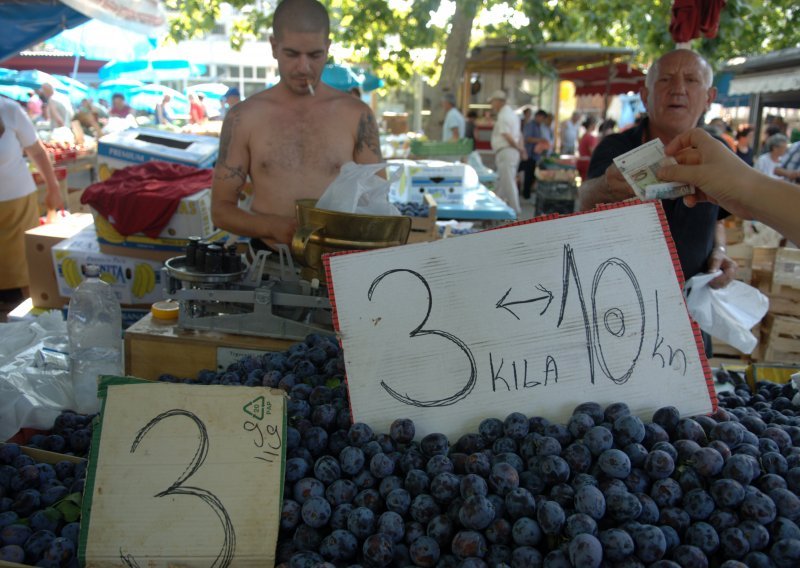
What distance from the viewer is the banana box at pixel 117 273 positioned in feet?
11.0

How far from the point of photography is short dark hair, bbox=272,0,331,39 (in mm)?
2439

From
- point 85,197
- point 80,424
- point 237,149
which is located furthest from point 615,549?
point 85,197

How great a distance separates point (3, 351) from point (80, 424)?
79 centimetres

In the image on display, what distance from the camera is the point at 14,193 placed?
4.11m

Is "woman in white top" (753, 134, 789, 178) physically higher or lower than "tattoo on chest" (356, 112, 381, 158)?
lower

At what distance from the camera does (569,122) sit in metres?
16.8

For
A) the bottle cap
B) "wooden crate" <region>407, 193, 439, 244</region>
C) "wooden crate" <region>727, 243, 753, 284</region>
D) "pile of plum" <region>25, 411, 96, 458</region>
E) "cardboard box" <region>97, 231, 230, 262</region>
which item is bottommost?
"wooden crate" <region>727, 243, 753, 284</region>

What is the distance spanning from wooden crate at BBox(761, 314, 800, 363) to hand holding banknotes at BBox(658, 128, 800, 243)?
2955 millimetres

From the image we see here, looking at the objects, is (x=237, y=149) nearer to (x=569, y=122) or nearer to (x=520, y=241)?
(x=520, y=241)

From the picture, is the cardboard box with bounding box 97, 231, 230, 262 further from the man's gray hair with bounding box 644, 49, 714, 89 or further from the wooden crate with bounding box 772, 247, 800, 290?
the wooden crate with bounding box 772, 247, 800, 290

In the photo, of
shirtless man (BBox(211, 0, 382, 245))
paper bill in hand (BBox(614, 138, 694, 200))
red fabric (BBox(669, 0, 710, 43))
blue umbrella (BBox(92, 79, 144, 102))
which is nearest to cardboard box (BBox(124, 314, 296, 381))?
shirtless man (BBox(211, 0, 382, 245))

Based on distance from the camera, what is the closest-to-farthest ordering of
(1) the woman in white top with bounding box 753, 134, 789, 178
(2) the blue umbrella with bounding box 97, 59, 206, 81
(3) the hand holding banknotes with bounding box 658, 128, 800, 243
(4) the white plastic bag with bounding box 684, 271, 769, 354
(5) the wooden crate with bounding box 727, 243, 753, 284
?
(3) the hand holding banknotes with bounding box 658, 128, 800, 243 → (4) the white plastic bag with bounding box 684, 271, 769, 354 → (5) the wooden crate with bounding box 727, 243, 753, 284 → (1) the woman in white top with bounding box 753, 134, 789, 178 → (2) the blue umbrella with bounding box 97, 59, 206, 81

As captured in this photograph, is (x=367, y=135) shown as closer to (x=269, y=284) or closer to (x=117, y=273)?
(x=269, y=284)

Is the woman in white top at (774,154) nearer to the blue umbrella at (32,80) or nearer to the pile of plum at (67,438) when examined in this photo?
the pile of plum at (67,438)
